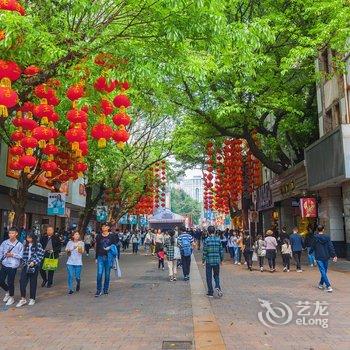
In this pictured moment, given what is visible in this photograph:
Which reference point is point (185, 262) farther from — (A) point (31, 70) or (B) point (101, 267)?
(A) point (31, 70)

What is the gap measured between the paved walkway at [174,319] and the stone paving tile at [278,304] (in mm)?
15

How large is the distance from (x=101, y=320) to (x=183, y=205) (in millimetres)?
109249

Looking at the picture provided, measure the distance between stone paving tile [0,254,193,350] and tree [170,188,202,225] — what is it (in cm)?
10456

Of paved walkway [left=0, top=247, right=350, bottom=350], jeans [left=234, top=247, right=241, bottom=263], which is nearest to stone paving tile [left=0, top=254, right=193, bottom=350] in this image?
paved walkway [left=0, top=247, right=350, bottom=350]

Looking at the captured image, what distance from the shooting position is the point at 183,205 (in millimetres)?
116812

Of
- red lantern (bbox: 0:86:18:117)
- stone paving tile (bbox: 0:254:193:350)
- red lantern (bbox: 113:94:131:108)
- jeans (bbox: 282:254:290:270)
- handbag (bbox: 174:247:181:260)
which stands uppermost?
red lantern (bbox: 113:94:131:108)

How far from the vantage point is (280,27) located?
1716 centimetres

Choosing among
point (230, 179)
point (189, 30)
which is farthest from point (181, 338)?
point (230, 179)

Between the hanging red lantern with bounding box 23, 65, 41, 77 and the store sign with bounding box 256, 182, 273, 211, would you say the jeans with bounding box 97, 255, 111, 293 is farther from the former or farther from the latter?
the store sign with bounding box 256, 182, 273, 211

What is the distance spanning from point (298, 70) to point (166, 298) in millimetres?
14960

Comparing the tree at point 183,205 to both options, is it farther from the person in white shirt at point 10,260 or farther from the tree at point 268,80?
the person in white shirt at point 10,260

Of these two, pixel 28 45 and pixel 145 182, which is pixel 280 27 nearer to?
pixel 28 45

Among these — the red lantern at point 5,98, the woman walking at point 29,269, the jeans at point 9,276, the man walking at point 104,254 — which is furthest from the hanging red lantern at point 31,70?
the man walking at point 104,254

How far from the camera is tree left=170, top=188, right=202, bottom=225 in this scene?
11668cm
